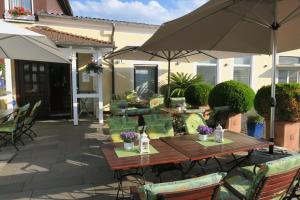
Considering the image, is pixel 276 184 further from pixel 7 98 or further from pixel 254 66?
pixel 254 66

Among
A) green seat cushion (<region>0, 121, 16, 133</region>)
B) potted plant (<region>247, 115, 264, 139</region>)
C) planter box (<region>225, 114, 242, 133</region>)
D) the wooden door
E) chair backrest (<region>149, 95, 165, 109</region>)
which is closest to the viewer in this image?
green seat cushion (<region>0, 121, 16, 133</region>)

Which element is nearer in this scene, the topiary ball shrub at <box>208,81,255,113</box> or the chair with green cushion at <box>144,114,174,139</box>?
the chair with green cushion at <box>144,114,174,139</box>

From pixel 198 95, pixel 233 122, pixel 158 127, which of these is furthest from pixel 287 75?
pixel 158 127

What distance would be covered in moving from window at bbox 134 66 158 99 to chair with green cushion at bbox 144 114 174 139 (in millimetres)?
6514

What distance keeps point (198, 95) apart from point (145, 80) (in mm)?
3336

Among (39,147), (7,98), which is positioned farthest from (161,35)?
(7,98)

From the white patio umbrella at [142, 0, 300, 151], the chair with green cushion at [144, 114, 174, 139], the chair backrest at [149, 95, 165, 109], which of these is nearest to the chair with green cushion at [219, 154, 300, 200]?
the white patio umbrella at [142, 0, 300, 151]

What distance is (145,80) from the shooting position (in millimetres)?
A: 11266

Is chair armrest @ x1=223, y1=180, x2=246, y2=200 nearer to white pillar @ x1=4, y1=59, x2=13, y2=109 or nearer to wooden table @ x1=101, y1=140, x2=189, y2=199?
wooden table @ x1=101, y1=140, x2=189, y2=199

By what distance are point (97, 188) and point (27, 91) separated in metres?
→ 6.96

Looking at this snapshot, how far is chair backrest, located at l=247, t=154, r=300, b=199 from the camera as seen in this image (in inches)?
88.9

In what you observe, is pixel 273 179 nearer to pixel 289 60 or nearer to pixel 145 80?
pixel 145 80

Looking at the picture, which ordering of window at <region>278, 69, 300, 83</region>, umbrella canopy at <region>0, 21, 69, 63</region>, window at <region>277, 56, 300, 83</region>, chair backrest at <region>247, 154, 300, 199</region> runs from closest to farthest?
chair backrest at <region>247, 154, 300, 199</region>, umbrella canopy at <region>0, 21, 69, 63</region>, window at <region>277, 56, 300, 83</region>, window at <region>278, 69, 300, 83</region>

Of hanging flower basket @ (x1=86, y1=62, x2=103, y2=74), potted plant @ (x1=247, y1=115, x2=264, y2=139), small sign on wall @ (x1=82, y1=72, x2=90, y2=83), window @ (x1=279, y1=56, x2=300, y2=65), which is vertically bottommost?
potted plant @ (x1=247, y1=115, x2=264, y2=139)
